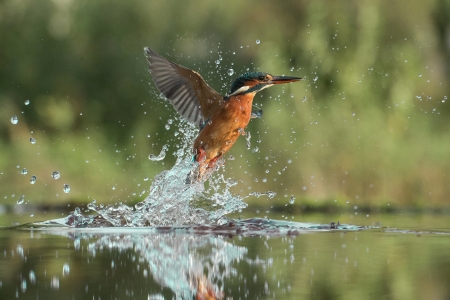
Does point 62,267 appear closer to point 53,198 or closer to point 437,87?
point 53,198

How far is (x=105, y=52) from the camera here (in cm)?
1137

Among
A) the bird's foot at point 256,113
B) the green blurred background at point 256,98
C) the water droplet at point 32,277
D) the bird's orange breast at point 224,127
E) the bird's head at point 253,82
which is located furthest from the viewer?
the green blurred background at point 256,98

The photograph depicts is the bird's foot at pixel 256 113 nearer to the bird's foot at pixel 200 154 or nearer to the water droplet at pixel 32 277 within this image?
the bird's foot at pixel 200 154

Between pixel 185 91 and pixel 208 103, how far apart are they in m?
0.22

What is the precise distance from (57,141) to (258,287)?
299 inches

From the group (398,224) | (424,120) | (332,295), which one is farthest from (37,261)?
(424,120)

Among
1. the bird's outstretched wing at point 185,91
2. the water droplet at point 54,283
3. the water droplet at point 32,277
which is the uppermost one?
the bird's outstretched wing at point 185,91

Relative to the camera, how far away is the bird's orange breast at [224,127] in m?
6.86

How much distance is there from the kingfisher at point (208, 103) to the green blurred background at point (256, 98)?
215 centimetres

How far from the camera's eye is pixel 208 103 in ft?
24.0

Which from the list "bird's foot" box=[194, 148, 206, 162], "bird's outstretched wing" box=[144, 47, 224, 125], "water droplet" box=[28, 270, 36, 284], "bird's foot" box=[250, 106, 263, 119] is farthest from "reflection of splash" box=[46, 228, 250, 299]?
"bird's foot" box=[250, 106, 263, 119]

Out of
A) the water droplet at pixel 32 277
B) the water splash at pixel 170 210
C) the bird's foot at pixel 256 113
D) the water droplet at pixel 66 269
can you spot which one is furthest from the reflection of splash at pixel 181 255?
the bird's foot at pixel 256 113

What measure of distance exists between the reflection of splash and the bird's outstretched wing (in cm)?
144

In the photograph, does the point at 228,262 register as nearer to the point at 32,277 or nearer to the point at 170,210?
the point at 32,277
